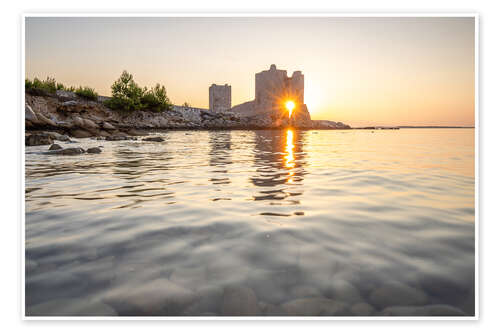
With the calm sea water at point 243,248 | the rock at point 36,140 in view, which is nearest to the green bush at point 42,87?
the rock at point 36,140

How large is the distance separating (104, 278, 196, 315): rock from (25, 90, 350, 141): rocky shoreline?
A: 84.0 feet

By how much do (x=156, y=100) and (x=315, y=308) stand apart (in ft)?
204

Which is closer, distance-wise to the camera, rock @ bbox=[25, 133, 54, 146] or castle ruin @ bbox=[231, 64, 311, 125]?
rock @ bbox=[25, 133, 54, 146]

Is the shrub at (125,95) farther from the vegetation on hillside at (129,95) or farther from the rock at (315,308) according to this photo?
the rock at (315,308)

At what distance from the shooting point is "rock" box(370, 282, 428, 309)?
2.11m

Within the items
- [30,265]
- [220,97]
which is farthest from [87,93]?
[220,97]

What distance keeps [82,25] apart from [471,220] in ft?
20.5

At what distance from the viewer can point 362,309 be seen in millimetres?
2072

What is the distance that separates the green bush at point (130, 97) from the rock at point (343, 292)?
5788cm

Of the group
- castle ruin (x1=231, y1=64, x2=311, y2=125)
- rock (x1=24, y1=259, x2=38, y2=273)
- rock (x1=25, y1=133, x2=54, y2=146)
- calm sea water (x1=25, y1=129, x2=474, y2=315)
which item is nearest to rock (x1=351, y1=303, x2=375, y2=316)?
calm sea water (x1=25, y1=129, x2=474, y2=315)

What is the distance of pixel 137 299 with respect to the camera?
84.0 inches

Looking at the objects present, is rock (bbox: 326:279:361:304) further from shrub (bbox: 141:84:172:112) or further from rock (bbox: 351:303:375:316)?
shrub (bbox: 141:84:172:112)
